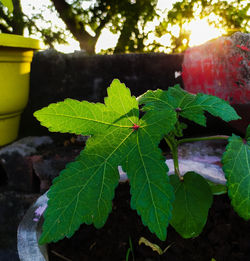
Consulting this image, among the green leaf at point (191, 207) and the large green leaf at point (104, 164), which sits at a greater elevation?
the large green leaf at point (104, 164)

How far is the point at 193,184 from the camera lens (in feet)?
1.90

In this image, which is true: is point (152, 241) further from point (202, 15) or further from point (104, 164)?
point (202, 15)

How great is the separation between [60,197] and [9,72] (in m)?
1.72

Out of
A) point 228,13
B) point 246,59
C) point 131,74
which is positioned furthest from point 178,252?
point 228,13

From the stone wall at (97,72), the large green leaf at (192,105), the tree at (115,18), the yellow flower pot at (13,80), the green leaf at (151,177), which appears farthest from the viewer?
the tree at (115,18)

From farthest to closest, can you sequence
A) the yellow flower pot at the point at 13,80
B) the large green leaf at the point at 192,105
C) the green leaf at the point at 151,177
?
1. the yellow flower pot at the point at 13,80
2. the large green leaf at the point at 192,105
3. the green leaf at the point at 151,177

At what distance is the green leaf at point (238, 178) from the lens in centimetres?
46

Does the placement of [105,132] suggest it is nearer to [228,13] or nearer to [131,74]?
[131,74]

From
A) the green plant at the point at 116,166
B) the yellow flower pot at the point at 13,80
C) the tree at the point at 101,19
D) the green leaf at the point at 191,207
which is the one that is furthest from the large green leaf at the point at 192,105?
the tree at the point at 101,19

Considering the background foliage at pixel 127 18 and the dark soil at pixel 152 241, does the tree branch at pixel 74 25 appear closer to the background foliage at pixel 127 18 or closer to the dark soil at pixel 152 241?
the background foliage at pixel 127 18

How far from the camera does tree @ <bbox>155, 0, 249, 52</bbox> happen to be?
3898 mm

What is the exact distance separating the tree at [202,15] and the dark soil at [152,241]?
3.78m

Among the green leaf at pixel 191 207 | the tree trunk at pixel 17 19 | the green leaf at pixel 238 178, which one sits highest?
the tree trunk at pixel 17 19

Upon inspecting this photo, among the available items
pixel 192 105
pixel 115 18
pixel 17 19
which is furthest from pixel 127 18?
pixel 192 105
